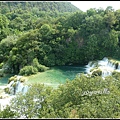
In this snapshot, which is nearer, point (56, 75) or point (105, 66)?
point (56, 75)

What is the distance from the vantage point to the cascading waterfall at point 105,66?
71.3 ft

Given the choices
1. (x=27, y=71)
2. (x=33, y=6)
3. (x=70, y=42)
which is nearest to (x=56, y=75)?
(x=27, y=71)

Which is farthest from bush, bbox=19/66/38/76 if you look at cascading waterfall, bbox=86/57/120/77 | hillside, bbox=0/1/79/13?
hillside, bbox=0/1/79/13

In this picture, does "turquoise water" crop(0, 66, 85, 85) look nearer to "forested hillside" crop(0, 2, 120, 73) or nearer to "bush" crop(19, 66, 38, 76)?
"bush" crop(19, 66, 38, 76)

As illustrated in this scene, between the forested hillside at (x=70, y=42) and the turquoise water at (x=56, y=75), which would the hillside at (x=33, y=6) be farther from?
the turquoise water at (x=56, y=75)

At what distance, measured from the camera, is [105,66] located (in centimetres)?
2558

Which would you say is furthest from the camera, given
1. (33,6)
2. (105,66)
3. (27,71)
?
(33,6)

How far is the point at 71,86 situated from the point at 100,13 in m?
22.3

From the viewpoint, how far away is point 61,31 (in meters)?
30.4

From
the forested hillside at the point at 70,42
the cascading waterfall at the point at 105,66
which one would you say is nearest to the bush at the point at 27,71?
the forested hillside at the point at 70,42

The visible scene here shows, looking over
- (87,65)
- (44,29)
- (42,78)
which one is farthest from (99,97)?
(44,29)

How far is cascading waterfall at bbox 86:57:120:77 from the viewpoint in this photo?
71.3 feet

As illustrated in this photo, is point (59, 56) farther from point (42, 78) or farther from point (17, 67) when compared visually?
point (42, 78)

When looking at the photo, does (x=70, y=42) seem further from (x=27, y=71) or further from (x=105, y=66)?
(x=27, y=71)
